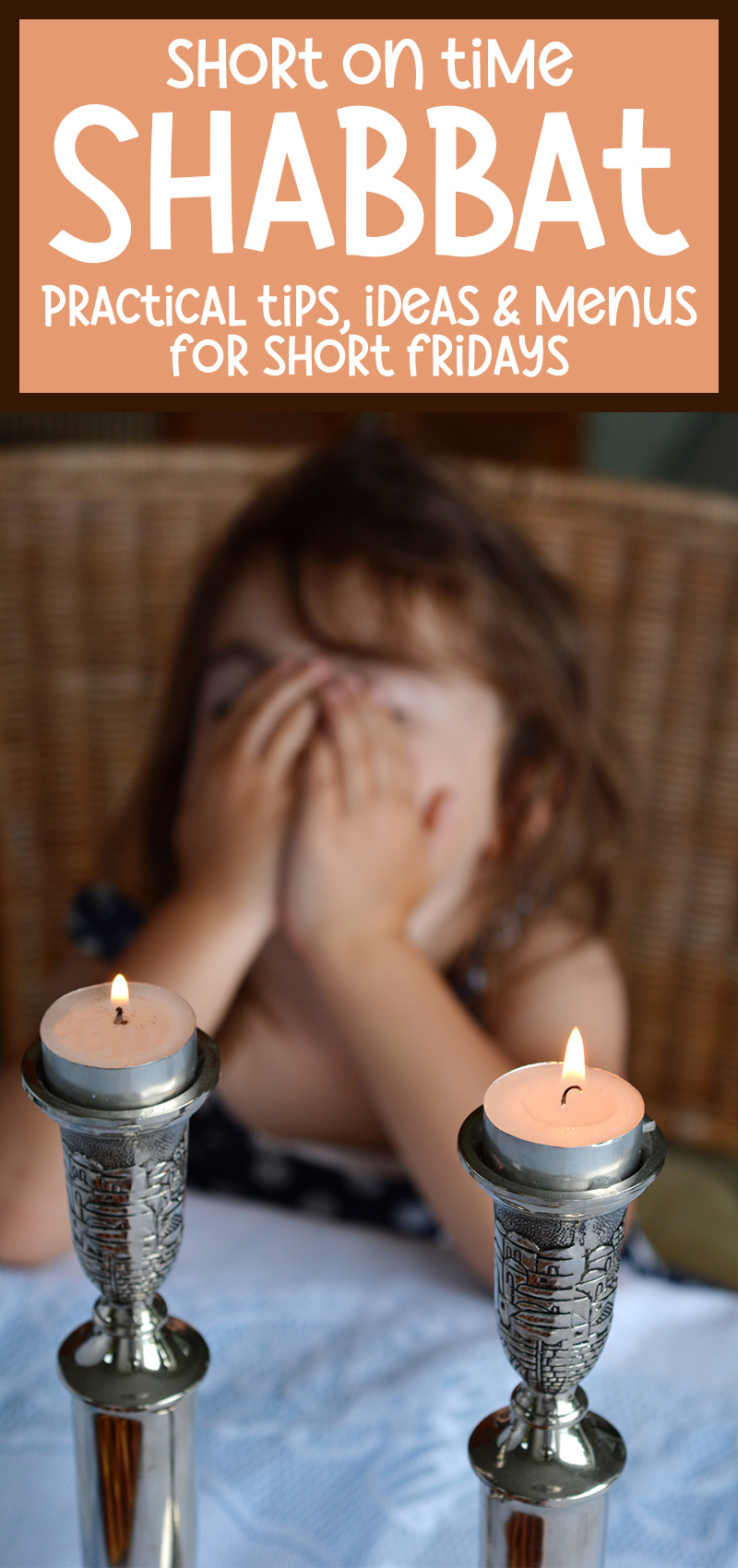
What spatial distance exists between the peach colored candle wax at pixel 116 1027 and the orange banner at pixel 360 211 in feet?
2.12

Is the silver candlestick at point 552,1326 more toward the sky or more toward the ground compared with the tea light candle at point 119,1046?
Result: more toward the ground

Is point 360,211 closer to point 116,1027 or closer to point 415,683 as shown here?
point 415,683

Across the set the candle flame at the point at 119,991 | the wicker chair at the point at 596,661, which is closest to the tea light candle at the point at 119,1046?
the candle flame at the point at 119,991

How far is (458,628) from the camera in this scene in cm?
97

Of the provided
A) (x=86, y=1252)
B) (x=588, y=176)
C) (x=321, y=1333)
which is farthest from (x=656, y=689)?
(x=86, y=1252)

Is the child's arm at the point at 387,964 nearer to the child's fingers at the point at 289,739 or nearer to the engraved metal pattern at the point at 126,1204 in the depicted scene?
the child's fingers at the point at 289,739

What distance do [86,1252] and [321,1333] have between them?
0.93ft

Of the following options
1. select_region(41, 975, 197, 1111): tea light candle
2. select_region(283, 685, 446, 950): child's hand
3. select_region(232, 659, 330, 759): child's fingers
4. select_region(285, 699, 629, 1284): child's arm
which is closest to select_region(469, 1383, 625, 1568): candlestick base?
select_region(41, 975, 197, 1111): tea light candle

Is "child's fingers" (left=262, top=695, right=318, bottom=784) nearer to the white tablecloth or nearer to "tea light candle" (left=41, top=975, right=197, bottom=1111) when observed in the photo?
the white tablecloth

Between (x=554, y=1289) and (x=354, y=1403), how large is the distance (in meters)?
0.28

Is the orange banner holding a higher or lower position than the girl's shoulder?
higher

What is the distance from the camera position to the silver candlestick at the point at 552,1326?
0.91 feet

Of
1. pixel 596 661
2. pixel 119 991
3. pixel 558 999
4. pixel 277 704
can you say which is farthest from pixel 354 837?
pixel 119 991

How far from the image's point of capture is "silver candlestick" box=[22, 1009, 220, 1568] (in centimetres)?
30
